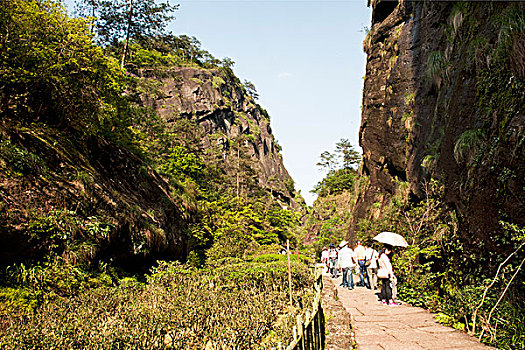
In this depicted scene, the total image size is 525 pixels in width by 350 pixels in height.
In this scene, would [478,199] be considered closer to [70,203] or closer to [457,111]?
[457,111]

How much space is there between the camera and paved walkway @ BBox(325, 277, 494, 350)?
15.0 feet

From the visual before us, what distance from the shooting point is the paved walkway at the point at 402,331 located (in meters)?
4.57

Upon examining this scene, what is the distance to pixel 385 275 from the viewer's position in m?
7.42

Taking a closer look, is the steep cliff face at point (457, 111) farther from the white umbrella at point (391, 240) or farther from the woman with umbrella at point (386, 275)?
the woman with umbrella at point (386, 275)

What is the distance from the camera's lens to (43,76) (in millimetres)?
8312

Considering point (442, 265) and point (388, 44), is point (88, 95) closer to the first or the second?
point (442, 265)

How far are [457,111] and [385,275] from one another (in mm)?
4125

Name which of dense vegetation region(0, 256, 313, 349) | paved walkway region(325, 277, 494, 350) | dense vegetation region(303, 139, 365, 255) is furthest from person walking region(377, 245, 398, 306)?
dense vegetation region(303, 139, 365, 255)

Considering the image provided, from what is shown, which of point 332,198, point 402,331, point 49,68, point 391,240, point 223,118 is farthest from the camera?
point 223,118

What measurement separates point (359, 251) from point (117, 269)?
25.1 ft

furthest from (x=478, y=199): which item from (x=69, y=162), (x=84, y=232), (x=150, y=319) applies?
(x=69, y=162)

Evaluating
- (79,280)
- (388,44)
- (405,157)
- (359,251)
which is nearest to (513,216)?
(359,251)

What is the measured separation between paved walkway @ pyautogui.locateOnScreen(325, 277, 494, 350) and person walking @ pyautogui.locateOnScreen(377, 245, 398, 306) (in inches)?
8.0

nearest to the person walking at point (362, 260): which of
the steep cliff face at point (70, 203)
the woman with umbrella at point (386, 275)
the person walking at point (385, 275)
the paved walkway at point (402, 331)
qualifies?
the woman with umbrella at point (386, 275)
